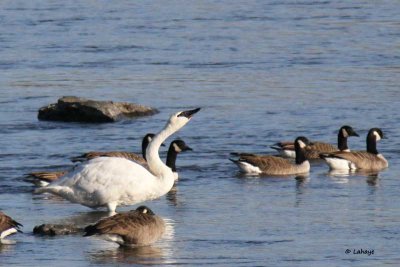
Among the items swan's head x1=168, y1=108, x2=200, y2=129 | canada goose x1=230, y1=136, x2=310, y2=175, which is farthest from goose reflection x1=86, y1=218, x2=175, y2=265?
canada goose x1=230, y1=136, x2=310, y2=175

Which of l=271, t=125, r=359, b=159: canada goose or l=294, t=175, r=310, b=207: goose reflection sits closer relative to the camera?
l=294, t=175, r=310, b=207: goose reflection

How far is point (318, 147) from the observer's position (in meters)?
18.3

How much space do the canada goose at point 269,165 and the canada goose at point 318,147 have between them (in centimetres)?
94

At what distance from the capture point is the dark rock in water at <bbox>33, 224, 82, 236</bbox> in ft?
40.1

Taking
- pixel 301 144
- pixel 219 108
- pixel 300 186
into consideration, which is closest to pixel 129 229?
pixel 300 186

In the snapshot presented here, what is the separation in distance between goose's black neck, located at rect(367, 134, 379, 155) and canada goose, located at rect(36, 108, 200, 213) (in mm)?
5311

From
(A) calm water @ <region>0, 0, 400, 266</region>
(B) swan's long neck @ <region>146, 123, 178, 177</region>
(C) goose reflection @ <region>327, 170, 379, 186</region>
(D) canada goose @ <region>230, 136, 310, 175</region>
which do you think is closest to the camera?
(A) calm water @ <region>0, 0, 400, 266</region>

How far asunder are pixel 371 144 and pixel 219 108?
193 inches

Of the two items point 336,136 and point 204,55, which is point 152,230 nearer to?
point 336,136

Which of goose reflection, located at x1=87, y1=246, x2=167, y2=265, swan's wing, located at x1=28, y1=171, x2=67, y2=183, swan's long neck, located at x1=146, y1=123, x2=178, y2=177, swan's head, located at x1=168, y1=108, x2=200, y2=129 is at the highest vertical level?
swan's head, located at x1=168, y1=108, x2=200, y2=129

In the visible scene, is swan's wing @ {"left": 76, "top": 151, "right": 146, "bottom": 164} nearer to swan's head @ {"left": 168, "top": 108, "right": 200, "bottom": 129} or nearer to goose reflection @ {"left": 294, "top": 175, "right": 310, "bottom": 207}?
goose reflection @ {"left": 294, "top": 175, "right": 310, "bottom": 207}

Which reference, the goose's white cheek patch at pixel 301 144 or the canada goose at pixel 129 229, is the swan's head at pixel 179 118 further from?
the goose's white cheek patch at pixel 301 144

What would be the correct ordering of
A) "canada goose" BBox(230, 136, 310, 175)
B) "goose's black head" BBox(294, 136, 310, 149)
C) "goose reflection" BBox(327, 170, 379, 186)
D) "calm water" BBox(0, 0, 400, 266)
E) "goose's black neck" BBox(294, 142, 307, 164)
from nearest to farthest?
1. "calm water" BBox(0, 0, 400, 266)
2. "goose reflection" BBox(327, 170, 379, 186)
3. "canada goose" BBox(230, 136, 310, 175)
4. "goose's black neck" BBox(294, 142, 307, 164)
5. "goose's black head" BBox(294, 136, 310, 149)

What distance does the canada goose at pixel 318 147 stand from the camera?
18312 mm
